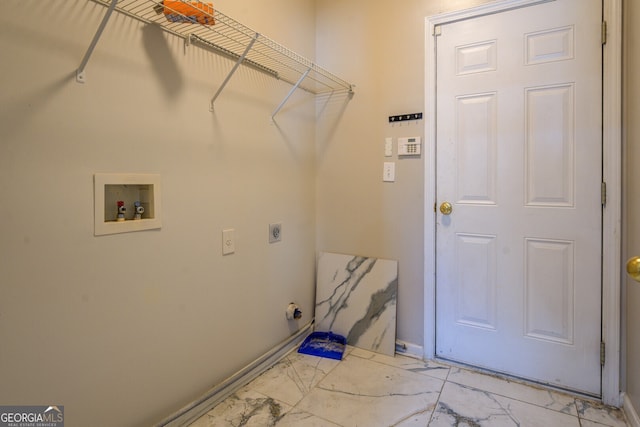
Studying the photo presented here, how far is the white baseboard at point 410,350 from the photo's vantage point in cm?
214

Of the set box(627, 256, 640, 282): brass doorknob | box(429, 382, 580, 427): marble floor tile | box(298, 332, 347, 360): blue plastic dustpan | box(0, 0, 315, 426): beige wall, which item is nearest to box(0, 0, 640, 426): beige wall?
box(0, 0, 315, 426): beige wall

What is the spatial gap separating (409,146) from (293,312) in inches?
51.8

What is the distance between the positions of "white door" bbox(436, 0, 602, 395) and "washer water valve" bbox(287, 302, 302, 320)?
2.95 ft

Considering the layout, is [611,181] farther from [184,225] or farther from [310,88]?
[184,225]

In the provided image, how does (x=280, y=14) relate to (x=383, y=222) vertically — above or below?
above

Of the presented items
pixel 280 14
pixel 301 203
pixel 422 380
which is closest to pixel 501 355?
pixel 422 380

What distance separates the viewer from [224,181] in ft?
5.62

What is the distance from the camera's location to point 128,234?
1313 millimetres

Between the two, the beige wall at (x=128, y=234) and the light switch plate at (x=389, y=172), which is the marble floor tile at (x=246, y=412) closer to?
the beige wall at (x=128, y=234)

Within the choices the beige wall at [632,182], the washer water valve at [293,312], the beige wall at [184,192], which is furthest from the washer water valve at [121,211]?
the beige wall at [632,182]

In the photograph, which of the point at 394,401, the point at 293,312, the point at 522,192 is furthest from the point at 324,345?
the point at 522,192

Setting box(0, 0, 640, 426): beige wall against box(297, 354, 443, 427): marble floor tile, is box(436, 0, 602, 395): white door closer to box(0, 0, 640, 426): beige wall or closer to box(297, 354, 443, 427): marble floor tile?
box(0, 0, 640, 426): beige wall

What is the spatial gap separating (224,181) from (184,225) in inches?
12.3

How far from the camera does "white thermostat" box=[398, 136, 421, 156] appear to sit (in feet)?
6.89
